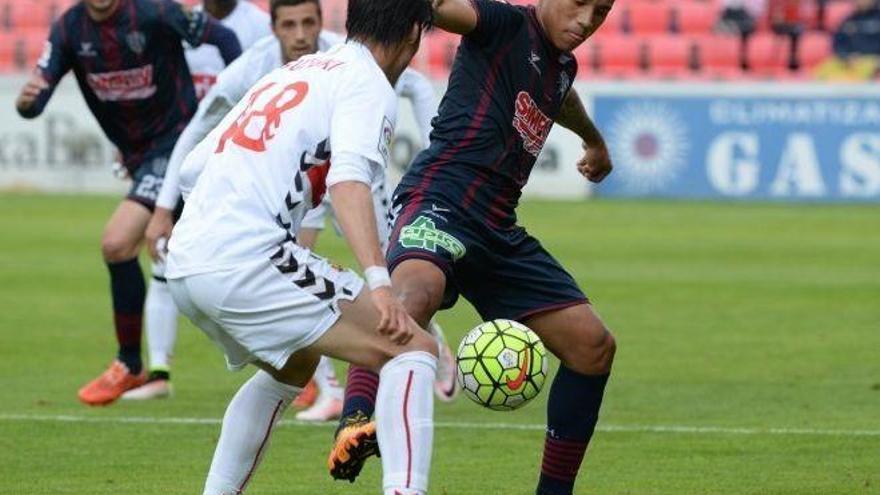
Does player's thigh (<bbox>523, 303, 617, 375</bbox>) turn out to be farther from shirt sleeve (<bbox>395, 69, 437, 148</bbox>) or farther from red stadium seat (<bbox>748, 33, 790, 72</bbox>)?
red stadium seat (<bbox>748, 33, 790, 72</bbox>)

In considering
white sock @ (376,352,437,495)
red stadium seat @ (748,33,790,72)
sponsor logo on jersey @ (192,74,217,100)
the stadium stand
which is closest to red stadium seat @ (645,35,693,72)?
the stadium stand

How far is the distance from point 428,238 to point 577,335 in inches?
26.1

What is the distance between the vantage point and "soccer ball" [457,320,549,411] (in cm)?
614

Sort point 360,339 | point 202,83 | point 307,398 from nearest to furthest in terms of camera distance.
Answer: point 360,339
point 307,398
point 202,83

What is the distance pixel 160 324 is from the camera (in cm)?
993

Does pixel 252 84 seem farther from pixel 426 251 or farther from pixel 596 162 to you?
pixel 426 251

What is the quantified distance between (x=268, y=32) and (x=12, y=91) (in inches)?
559

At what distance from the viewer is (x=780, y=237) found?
63.8 ft

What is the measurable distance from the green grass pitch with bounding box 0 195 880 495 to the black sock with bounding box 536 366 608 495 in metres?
0.49

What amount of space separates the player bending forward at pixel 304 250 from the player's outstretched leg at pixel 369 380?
1.05ft

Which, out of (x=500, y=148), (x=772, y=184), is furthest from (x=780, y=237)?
(x=500, y=148)

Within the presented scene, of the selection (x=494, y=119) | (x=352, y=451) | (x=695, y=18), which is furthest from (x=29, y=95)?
(x=695, y=18)

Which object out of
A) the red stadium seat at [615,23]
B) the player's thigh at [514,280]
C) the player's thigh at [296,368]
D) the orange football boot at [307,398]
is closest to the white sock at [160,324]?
the orange football boot at [307,398]

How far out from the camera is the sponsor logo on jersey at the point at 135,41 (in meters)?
9.90
